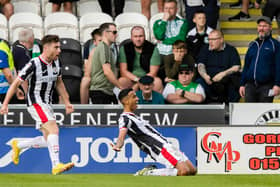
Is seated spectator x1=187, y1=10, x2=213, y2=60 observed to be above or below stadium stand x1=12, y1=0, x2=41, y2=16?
below

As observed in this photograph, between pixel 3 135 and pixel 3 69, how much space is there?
1120mm

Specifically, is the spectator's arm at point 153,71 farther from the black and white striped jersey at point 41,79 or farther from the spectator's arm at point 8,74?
the black and white striped jersey at point 41,79

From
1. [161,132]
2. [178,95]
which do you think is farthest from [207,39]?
[161,132]

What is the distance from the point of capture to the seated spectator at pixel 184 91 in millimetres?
17078

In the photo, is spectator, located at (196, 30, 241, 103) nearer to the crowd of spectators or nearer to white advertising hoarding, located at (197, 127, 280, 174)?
the crowd of spectators

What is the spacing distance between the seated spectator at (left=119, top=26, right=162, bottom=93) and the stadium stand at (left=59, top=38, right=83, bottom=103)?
756mm

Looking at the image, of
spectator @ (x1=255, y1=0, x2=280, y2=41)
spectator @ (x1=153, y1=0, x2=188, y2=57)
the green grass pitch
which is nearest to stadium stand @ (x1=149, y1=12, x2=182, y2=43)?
spectator @ (x1=153, y1=0, x2=188, y2=57)

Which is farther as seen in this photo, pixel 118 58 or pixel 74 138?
pixel 118 58

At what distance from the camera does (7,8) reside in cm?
1914

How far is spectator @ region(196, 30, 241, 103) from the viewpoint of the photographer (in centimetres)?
1741

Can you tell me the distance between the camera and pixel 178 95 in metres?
17.1

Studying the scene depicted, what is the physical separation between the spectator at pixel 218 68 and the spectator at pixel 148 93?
967 millimetres

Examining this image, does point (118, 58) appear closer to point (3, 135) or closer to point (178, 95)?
point (178, 95)

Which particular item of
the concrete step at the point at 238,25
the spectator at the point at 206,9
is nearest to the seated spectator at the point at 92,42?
the spectator at the point at 206,9
